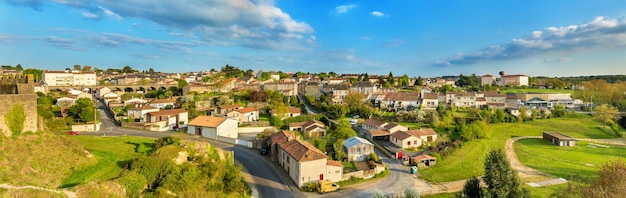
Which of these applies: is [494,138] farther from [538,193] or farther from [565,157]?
[538,193]

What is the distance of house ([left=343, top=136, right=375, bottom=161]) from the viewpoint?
31.8 meters

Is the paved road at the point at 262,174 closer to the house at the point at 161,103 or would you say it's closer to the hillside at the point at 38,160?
the hillside at the point at 38,160

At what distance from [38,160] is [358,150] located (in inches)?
991

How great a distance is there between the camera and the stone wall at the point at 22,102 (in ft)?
51.0

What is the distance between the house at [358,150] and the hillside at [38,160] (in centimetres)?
2194

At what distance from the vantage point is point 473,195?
1880 centimetres

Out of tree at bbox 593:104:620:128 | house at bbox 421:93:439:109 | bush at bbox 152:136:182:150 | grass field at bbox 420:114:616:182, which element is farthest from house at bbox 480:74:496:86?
bush at bbox 152:136:182:150

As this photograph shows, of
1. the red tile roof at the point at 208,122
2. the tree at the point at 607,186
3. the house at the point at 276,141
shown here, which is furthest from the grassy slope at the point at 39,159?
the tree at the point at 607,186

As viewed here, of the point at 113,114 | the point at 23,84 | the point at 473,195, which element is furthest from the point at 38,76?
the point at 473,195

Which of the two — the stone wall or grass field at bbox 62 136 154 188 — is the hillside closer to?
grass field at bbox 62 136 154 188

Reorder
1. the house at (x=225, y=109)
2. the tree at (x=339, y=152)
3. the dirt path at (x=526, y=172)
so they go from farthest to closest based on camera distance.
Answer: the house at (x=225, y=109) → the tree at (x=339, y=152) → the dirt path at (x=526, y=172)

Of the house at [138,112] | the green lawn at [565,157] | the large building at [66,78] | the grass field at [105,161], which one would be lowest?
the green lawn at [565,157]

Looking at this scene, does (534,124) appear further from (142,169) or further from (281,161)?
(142,169)

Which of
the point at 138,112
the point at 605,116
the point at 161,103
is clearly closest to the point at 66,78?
the point at 161,103
